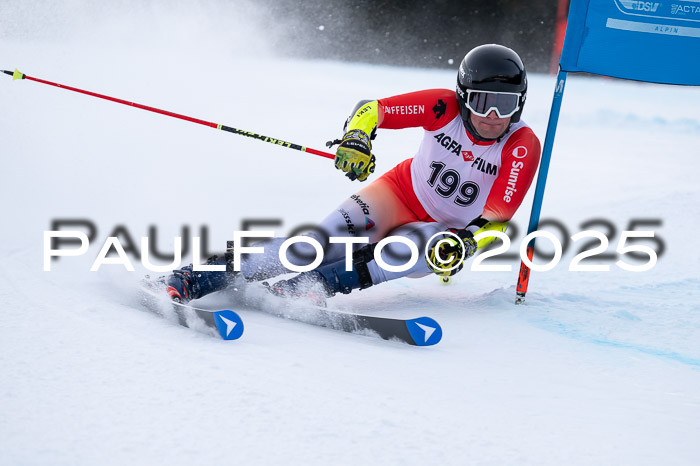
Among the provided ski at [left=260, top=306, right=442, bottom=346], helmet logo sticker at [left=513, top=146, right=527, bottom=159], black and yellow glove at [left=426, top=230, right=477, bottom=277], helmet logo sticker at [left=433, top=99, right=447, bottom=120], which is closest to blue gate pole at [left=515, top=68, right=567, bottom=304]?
helmet logo sticker at [left=513, top=146, right=527, bottom=159]

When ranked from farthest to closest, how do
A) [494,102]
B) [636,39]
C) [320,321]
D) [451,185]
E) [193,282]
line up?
[451,185], [636,39], [494,102], [193,282], [320,321]

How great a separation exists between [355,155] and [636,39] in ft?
4.06

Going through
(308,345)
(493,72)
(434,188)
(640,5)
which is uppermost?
(640,5)

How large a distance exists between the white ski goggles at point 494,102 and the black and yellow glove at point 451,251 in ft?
1.57

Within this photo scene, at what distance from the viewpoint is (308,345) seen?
2156 millimetres

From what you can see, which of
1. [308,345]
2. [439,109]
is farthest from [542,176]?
[308,345]

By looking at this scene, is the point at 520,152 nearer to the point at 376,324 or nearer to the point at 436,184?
the point at 436,184

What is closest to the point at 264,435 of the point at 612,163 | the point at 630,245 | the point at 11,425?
the point at 11,425

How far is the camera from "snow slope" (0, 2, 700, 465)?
152 centimetres

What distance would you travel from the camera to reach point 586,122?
30.7 ft

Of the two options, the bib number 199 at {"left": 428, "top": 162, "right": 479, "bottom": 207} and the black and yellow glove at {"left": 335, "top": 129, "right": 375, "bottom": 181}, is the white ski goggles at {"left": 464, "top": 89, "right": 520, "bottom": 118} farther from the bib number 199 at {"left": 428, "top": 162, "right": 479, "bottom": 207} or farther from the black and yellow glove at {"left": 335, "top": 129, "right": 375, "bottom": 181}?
the black and yellow glove at {"left": 335, "top": 129, "right": 375, "bottom": 181}

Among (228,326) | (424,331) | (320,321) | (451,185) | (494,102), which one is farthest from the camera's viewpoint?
(451,185)

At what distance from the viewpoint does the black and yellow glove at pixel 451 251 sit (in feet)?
8.85
